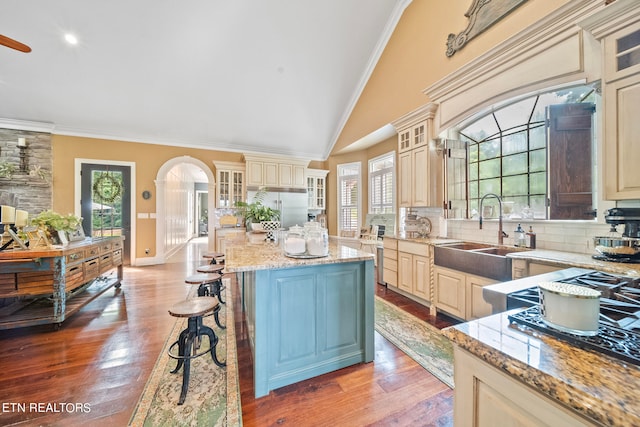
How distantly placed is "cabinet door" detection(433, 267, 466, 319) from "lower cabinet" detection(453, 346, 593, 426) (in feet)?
7.02

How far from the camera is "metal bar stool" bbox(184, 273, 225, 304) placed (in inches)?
94.7

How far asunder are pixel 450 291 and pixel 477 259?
0.51 metres

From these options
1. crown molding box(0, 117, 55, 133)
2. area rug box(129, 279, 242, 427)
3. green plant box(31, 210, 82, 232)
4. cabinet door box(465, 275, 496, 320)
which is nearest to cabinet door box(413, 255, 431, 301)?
cabinet door box(465, 275, 496, 320)

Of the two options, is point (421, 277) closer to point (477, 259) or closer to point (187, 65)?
point (477, 259)

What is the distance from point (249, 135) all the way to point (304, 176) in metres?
1.69

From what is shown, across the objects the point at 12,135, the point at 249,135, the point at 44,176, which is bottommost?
the point at 44,176

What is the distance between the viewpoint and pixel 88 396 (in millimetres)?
1655

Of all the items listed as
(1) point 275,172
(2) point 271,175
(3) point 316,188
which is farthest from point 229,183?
(3) point 316,188

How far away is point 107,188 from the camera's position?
5.25 metres

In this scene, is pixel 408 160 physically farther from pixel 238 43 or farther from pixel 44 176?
pixel 44 176

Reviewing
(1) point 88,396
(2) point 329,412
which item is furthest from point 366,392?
(1) point 88,396

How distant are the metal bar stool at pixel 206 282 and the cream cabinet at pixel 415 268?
7.84 ft

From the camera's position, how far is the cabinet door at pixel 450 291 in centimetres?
254

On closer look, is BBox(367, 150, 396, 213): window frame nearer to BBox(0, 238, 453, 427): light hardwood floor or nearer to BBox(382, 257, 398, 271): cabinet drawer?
BBox(382, 257, 398, 271): cabinet drawer
